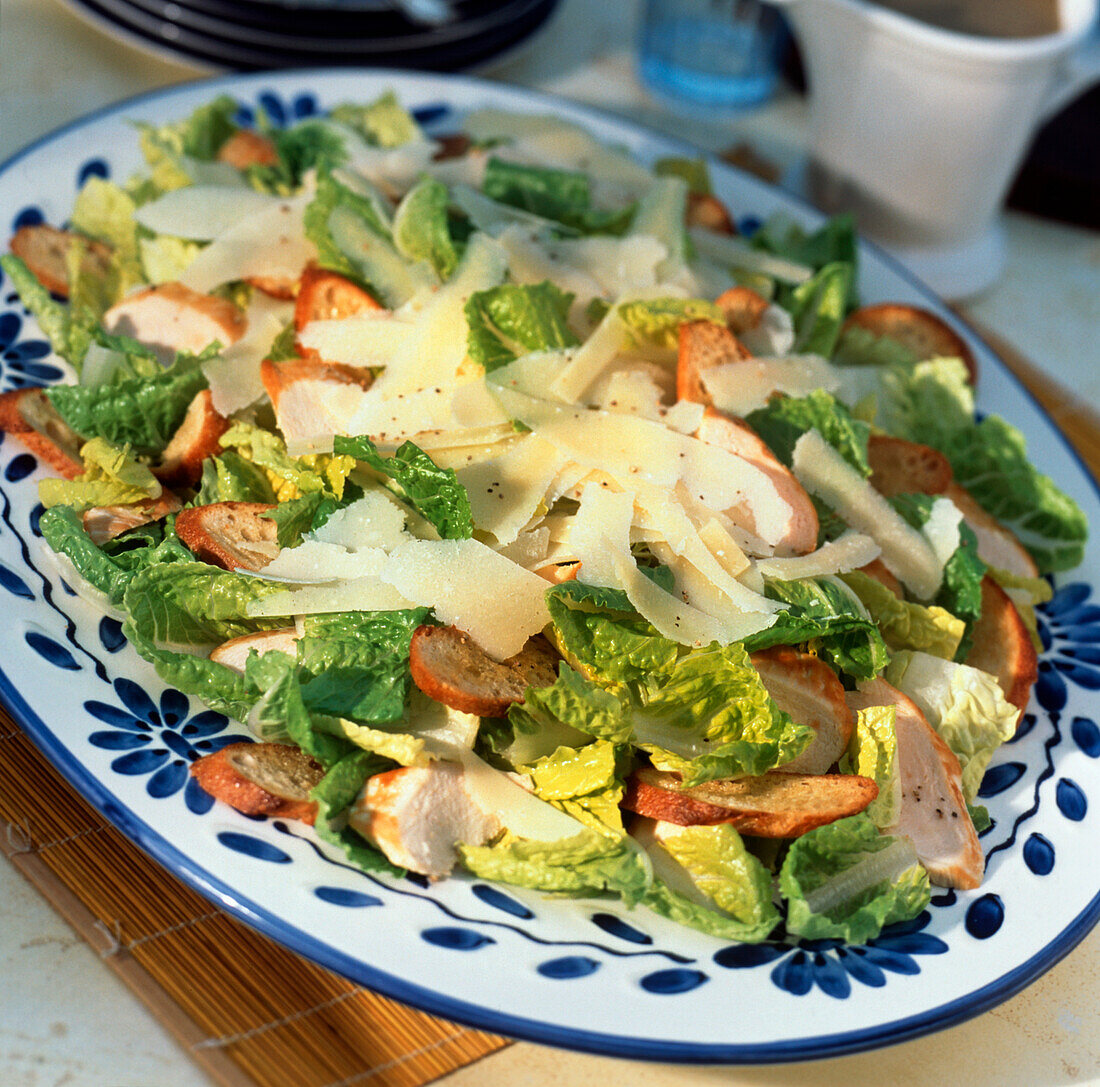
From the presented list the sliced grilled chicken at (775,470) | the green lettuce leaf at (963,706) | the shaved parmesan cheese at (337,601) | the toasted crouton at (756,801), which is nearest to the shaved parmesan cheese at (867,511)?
the sliced grilled chicken at (775,470)

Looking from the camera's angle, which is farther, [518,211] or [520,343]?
[518,211]

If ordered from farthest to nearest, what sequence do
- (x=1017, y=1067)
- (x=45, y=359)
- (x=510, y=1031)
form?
(x=45, y=359) < (x=1017, y=1067) < (x=510, y=1031)

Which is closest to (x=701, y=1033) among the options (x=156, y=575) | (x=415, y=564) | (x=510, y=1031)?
(x=510, y=1031)

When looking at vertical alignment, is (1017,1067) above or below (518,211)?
below

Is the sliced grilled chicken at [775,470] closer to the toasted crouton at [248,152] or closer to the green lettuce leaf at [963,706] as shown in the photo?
the green lettuce leaf at [963,706]

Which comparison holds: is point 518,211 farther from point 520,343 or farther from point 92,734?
point 92,734

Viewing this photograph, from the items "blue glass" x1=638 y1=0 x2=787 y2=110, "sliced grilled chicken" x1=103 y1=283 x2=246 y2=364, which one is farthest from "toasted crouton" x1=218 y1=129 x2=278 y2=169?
"blue glass" x1=638 y1=0 x2=787 y2=110

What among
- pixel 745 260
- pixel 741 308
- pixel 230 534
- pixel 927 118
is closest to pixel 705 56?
pixel 927 118
